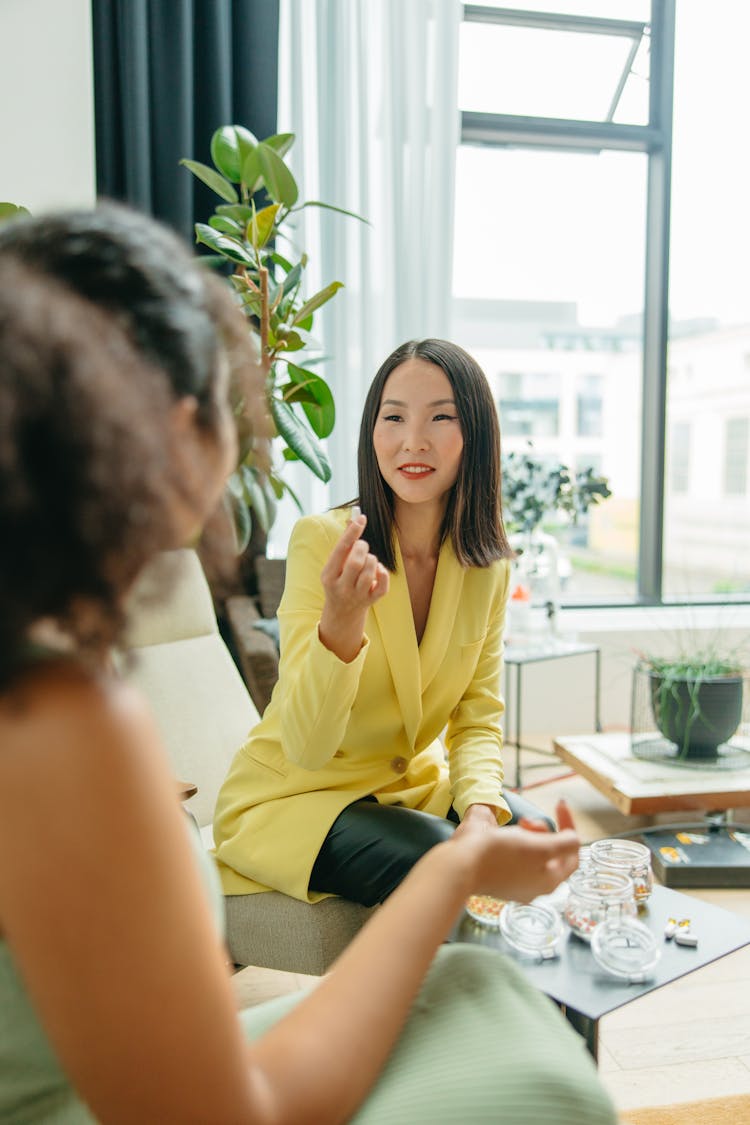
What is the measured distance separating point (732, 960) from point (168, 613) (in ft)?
4.94

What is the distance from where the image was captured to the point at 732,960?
82.8 inches

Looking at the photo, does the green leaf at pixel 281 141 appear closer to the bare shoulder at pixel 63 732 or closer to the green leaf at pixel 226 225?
the green leaf at pixel 226 225

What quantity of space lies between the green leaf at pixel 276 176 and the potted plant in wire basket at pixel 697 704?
1721mm

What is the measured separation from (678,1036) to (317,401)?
6.41 ft

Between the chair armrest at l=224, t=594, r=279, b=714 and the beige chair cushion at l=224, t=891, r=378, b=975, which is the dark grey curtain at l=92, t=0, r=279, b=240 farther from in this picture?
the beige chair cushion at l=224, t=891, r=378, b=975

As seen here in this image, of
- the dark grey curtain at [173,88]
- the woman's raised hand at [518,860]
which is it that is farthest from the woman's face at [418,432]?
the dark grey curtain at [173,88]

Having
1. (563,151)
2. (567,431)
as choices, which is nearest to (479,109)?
(563,151)

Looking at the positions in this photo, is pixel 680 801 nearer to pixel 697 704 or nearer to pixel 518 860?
pixel 697 704

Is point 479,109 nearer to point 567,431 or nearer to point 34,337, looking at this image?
point 567,431

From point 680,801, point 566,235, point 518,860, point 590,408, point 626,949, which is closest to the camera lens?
point 518,860

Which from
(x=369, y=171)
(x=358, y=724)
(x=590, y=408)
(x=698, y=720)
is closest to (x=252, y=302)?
(x=369, y=171)

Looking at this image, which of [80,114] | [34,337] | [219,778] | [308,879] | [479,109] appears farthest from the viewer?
[479,109]

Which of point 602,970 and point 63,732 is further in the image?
point 602,970

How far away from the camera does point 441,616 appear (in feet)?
5.53
